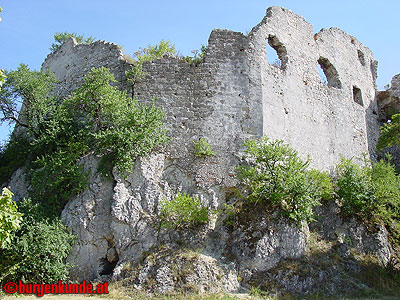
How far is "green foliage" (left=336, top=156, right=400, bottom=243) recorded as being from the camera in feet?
38.5

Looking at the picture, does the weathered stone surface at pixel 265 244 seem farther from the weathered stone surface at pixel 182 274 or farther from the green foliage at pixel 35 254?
the green foliage at pixel 35 254

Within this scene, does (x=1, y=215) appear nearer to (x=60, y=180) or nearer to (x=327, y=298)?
(x=60, y=180)

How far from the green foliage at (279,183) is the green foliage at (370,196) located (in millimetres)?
1503

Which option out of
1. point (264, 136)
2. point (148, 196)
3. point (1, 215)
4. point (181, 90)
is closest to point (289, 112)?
point (264, 136)

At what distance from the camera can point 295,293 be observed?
9.60 meters

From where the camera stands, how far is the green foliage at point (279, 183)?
34.6 ft

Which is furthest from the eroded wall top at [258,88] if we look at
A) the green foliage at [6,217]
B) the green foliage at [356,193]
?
the green foliage at [6,217]

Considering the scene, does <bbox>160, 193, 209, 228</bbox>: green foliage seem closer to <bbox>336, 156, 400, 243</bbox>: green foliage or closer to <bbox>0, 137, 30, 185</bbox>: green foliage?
<bbox>336, 156, 400, 243</bbox>: green foliage

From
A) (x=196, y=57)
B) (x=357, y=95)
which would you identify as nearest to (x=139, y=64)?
(x=196, y=57)

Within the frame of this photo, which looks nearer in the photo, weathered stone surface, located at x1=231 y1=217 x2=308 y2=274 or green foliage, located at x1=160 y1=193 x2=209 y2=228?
weathered stone surface, located at x1=231 y1=217 x2=308 y2=274

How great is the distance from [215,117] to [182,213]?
3.18 meters

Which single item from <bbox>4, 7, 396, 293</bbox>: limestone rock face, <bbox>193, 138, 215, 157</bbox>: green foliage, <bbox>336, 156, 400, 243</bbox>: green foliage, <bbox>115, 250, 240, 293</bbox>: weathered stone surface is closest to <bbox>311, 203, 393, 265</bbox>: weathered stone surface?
<bbox>4, 7, 396, 293</bbox>: limestone rock face

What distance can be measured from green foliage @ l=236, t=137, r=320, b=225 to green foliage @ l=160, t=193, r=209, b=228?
1.36 meters

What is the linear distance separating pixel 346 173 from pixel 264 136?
9.56 ft
